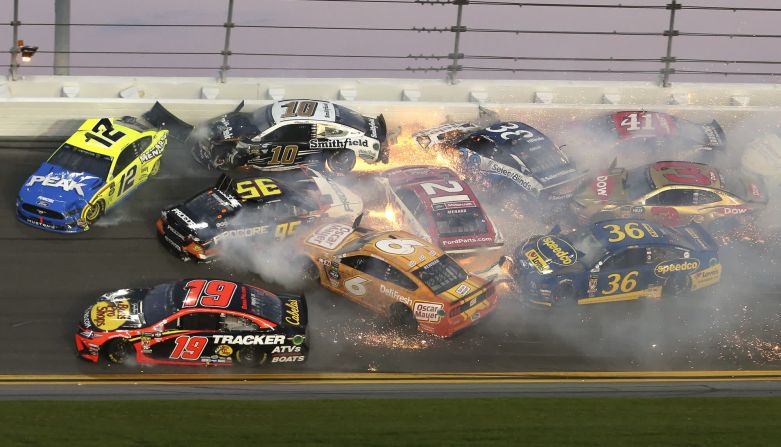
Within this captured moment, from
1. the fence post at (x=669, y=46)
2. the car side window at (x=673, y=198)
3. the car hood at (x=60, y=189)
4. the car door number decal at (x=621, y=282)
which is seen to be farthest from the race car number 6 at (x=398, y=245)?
the fence post at (x=669, y=46)

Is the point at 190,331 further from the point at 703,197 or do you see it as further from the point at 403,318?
the point at 703,197

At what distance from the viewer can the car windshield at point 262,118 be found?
78.3 ft

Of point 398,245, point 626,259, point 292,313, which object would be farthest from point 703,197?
point 292,313

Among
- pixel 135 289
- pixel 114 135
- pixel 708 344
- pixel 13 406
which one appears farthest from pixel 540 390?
pixel 114 135

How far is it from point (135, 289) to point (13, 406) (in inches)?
141

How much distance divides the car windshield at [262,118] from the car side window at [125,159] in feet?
9.52

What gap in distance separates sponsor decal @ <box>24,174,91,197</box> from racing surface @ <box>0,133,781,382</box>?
926 millimetres

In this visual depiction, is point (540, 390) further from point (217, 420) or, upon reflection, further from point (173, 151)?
point (173, 151)

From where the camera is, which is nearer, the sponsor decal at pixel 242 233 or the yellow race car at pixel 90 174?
the sponsor decal at pixel 242 233

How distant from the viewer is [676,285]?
68.0ft

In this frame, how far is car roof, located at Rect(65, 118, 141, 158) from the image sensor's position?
22.4 m

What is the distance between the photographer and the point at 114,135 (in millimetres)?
22844

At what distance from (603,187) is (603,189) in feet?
0.22

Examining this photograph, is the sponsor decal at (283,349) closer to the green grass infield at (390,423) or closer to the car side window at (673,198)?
the green grass infield at (390,423)
